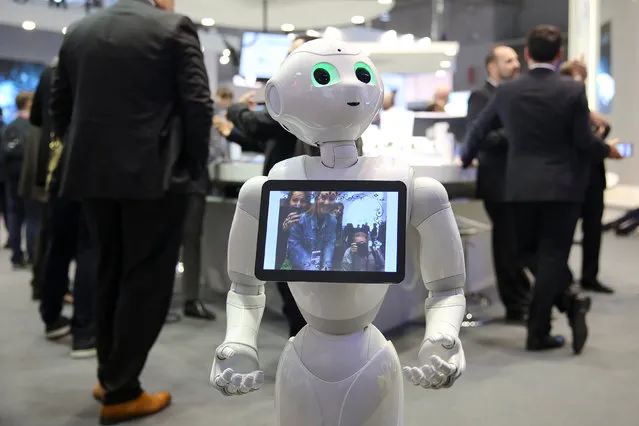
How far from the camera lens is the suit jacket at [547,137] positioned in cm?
279

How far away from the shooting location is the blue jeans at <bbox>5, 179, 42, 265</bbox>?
521 centimetres

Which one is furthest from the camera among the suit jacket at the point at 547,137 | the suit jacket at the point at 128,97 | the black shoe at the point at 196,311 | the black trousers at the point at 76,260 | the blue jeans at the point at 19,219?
the blue jeans at the point at 19,219

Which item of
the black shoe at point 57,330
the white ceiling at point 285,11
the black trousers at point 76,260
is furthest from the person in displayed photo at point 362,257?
the white ceiling at point 285,11

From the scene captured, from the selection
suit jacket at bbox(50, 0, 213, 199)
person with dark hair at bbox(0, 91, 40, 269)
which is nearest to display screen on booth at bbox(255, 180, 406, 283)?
suit jacket at bbox(50, 0, 213, 199)

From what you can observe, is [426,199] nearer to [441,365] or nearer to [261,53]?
[441,365]

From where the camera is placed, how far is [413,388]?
2514 mm

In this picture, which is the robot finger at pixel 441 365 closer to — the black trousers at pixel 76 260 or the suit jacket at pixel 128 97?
the suit jacket at pixel 128 97

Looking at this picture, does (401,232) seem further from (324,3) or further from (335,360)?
(324,3)

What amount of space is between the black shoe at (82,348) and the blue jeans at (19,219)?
8.24ft

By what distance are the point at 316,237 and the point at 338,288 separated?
0.49 feet

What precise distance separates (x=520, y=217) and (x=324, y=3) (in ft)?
6.53

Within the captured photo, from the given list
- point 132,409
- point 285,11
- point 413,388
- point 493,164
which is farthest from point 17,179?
point 413,388

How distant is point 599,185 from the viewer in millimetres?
4195

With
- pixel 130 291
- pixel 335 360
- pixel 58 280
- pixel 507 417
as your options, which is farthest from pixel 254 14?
pixel 335 360
